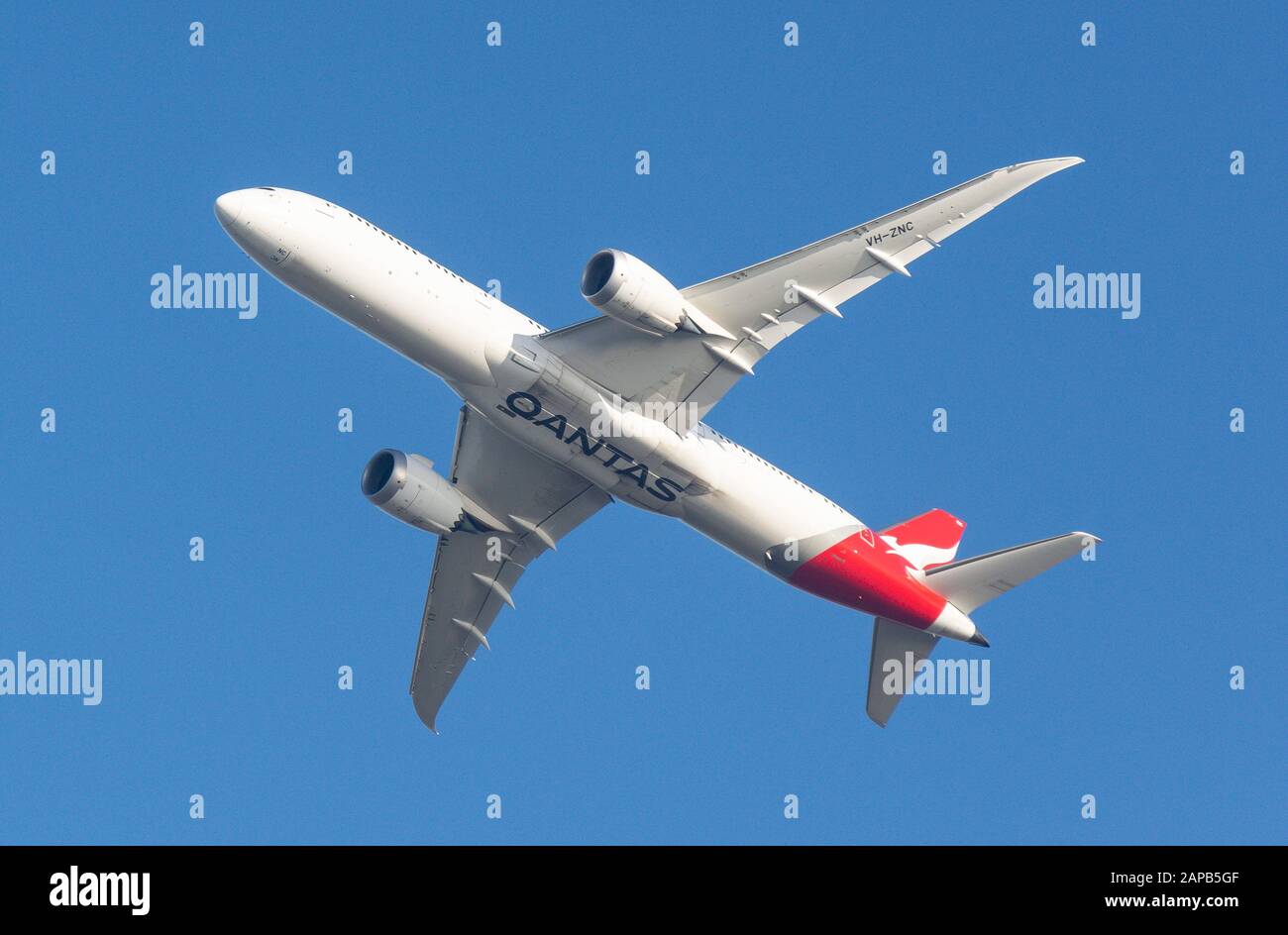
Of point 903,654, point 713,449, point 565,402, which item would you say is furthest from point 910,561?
point 565,402

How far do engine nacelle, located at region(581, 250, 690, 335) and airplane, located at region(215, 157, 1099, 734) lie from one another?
51 millimetres

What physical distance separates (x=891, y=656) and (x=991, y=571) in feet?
14.4

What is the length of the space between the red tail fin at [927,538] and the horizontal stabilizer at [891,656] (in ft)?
7.49

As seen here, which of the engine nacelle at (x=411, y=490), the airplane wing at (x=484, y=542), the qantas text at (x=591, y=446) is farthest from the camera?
the airplane wing at (x=484, y=542)

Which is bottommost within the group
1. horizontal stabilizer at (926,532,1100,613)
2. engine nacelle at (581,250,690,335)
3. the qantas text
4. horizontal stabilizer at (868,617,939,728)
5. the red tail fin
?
horizontal stabilizer at (868,617,939,728)

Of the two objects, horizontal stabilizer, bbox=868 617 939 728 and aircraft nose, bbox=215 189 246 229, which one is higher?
aircraft nose, bbox=215 189 246 229

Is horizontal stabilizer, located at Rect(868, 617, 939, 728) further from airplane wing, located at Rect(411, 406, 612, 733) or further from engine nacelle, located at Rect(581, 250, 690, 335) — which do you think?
engine nacelle, located at Rect(581, 250, 690, 335)

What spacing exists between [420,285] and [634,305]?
18.5ft

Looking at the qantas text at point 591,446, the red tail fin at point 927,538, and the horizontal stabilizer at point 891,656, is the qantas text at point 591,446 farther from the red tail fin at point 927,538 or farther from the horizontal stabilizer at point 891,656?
the horizontal stabilizer at point 891,656

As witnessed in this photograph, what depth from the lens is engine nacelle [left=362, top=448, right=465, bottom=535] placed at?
1890 inches

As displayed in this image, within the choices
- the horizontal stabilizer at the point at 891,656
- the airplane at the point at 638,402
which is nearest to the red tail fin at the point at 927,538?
the airplane at the point at 638,402

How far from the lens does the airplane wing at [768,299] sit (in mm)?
44188

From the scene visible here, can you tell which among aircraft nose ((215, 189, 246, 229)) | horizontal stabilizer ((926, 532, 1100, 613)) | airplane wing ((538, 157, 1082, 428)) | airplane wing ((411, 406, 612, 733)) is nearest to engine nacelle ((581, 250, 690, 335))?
airplane wing ((538, 157, 1082, 428))

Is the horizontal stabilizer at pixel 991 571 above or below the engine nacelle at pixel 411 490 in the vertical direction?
below
